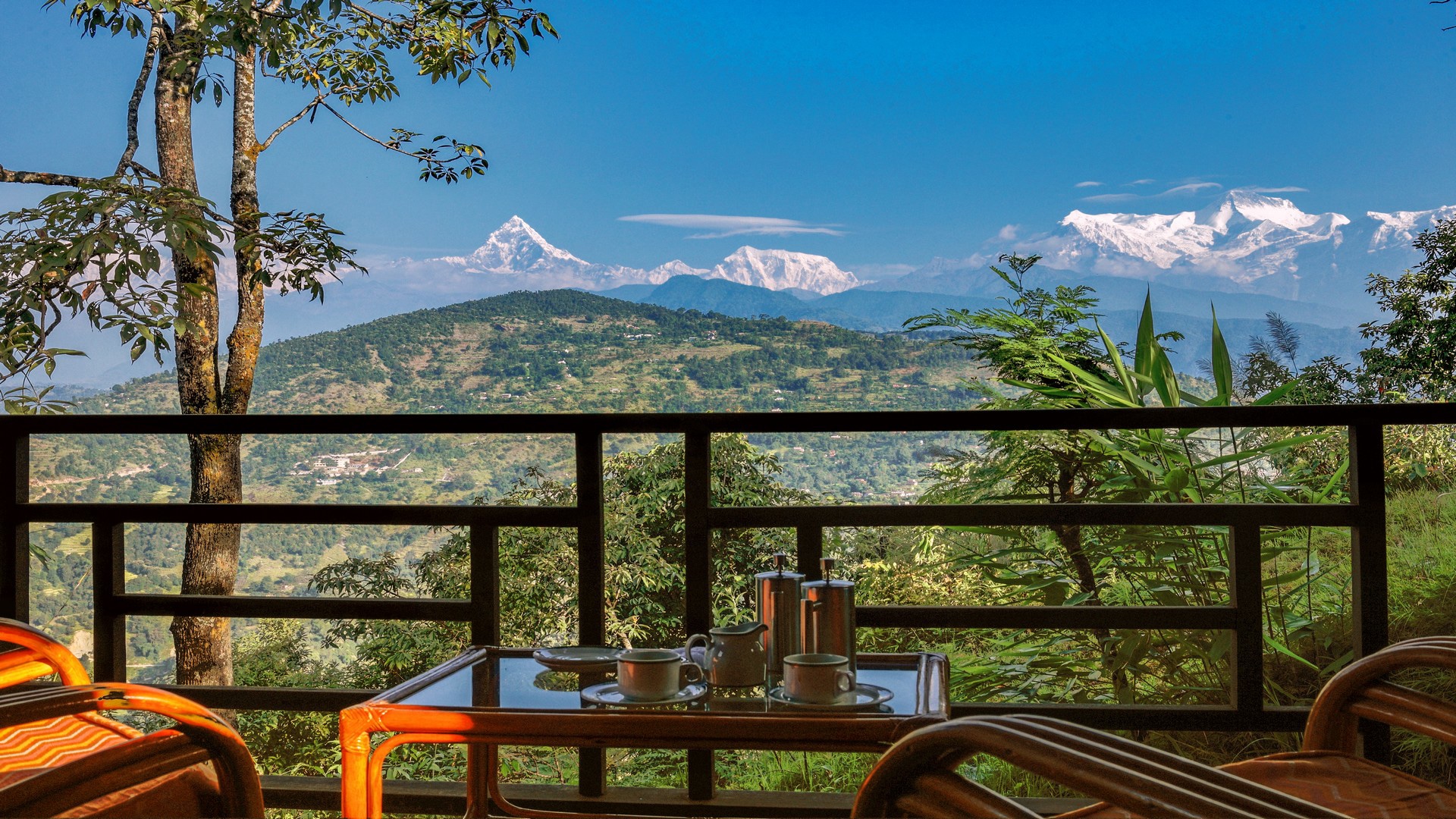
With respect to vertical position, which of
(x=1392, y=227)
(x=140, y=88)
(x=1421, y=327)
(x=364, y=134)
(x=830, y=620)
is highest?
(x=1392, y=227)

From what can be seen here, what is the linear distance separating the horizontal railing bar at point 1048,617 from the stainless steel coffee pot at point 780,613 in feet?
1.62

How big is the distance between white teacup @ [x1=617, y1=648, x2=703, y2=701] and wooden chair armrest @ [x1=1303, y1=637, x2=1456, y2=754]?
2.82 feet

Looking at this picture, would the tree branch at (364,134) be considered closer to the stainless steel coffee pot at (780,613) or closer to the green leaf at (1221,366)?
the green leaf at (1221,366)

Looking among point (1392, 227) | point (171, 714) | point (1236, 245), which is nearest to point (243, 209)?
point (171, 714)

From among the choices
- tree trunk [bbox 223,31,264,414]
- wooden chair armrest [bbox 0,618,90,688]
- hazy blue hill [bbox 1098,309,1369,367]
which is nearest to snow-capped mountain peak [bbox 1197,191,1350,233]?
hazy blue hill [bbox 1098,309,1369,367]

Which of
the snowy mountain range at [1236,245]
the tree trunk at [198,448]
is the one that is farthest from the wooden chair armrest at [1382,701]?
the snowy mountain range at [1236,245]

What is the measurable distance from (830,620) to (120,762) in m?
0.89

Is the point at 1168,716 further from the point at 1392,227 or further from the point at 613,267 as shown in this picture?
the point at 1392,227

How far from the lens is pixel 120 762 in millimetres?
1096

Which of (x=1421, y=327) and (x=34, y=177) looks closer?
(x=34, y=177)

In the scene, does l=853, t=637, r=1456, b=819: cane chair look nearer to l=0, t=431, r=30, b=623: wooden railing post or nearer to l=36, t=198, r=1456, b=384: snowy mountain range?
l=0, t=431, r=30, b=623: wooden railing post

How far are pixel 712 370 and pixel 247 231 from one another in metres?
10.9

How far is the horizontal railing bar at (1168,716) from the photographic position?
6.12 ft

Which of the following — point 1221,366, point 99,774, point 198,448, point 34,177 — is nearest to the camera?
point 99,774
